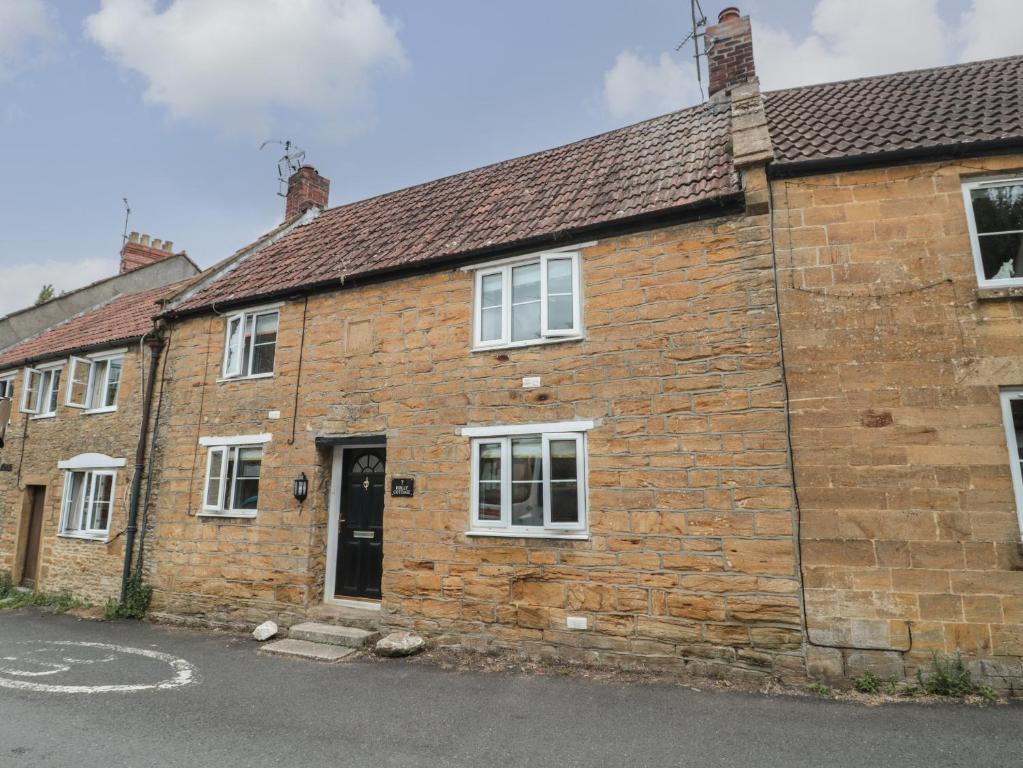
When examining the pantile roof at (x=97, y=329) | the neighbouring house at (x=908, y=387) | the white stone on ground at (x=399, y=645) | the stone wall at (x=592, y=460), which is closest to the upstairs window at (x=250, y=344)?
the stone wall at (x=592, y=460)

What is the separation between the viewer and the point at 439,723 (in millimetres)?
5520

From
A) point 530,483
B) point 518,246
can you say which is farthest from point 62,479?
point 518,246

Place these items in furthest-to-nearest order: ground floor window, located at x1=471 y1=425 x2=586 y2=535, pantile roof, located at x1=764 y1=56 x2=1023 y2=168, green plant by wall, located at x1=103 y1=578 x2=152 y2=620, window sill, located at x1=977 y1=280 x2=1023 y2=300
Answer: green plant by wall, located at x1=103 y1=578 x2=152 y2=620
ground floor window, located at x1=471 y1=425 x2=586 y2=535
pantile roof, located at x1=764 y1=56 x2=1023 y2=168
window sill, located at x1=977 y1=280 x2=1023 y2=300

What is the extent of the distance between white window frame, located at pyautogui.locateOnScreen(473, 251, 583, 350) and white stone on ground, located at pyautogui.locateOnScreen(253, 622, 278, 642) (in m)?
5.50

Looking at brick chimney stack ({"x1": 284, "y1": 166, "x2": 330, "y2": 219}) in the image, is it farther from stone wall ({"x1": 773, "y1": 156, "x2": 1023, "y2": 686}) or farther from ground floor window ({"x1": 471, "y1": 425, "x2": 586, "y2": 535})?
stone wall ({"x1": 773, "y1": 156, "x2": 1023, "y2": 686})

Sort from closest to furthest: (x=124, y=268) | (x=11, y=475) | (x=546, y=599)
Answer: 1. (x=546, y=599)
2. (x=11, y=475)
3. (x=124, y=268)

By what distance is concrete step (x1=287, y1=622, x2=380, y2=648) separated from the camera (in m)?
8.12

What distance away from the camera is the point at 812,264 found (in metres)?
6.97

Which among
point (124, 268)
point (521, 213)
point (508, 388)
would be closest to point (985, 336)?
point (508, 388)

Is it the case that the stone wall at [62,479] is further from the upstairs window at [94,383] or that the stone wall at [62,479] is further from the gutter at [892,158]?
the gutter at [892,158]

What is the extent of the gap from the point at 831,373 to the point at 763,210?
223 centimetres

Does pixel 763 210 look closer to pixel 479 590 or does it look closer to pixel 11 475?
pixel 479 590

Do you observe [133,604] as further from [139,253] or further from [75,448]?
[139,253]

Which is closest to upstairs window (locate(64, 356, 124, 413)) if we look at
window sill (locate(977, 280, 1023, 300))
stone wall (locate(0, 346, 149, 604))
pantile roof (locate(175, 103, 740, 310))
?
stone wall (locate(0, 346, 149, 604))
